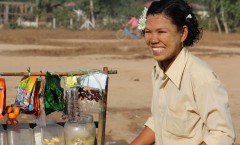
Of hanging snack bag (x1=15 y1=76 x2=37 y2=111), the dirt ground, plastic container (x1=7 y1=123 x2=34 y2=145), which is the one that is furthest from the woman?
the dirt ground

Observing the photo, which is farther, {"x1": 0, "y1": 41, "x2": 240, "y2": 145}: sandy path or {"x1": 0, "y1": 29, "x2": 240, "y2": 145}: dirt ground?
{"x1": 0, "y1": 29, "x2": 240, "y2": 145}: dirt ground

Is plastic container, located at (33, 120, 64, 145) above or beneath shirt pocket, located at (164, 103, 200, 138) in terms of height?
beneath

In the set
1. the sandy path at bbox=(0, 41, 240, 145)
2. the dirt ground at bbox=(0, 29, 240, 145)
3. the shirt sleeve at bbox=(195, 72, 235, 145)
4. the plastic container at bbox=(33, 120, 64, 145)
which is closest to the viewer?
the shirt sleeve at bbox=(195, 72, 235, 145)

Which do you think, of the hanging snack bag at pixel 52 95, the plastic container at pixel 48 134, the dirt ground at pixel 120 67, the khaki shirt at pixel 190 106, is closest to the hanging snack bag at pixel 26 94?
the hanging snack bag at pixel 52 95

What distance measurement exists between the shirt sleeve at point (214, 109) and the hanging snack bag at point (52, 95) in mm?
1577

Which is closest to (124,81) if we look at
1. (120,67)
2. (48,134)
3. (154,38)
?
(120,67)

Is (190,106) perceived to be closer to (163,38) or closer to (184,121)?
(184,121)

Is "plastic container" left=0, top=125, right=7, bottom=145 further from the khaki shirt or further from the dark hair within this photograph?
the dark hair

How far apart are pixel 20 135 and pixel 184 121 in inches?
63.7

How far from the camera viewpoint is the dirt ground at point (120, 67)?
23.5 feet

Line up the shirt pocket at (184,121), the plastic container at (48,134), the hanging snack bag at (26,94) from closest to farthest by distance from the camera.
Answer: the shirt pocket at (184,121)
the hanging snack bag at (26,94)
the plastic container at (48,134)

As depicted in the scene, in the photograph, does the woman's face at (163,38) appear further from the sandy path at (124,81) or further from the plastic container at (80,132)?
the sandy path at (124,81)

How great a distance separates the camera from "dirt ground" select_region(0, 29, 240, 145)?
7.17m

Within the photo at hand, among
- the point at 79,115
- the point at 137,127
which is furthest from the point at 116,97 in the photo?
the point at 79,115
